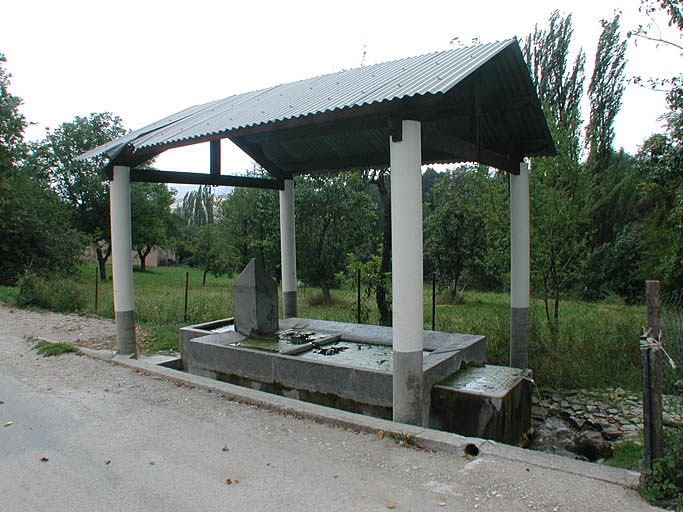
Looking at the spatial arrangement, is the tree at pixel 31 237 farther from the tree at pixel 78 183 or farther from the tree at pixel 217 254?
the tree at pixel 78 183

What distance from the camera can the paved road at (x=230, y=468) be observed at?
133 inches

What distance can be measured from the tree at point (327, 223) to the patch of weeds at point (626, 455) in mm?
12806

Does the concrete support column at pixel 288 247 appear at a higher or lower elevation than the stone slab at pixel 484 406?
higher

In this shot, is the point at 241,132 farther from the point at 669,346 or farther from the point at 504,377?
the point at 669,346

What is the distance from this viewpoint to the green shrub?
13845mm

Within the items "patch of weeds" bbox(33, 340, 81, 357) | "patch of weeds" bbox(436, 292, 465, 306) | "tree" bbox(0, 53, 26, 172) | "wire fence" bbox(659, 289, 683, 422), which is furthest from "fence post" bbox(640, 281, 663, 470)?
"tree" bbox(0, 53, 26, 172)

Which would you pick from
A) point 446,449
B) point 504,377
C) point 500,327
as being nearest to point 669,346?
point 504,377

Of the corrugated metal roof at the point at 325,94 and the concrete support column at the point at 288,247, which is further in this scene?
the concrete support column at the point at 288,247

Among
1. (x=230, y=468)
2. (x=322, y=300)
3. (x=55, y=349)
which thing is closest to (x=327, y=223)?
(x=322, y=300)

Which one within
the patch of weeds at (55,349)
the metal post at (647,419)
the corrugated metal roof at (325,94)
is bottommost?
the patch of weeds at (55,349)

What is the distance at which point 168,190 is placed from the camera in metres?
37.7

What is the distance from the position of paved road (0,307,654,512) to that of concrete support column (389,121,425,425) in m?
0.61

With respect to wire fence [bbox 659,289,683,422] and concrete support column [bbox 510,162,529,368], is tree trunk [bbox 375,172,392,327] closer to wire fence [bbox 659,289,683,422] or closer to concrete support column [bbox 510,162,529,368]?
concrete support column [bbox 510,162,529,368]

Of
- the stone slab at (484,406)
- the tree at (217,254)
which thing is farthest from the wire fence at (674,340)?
the tree at (217,254)
